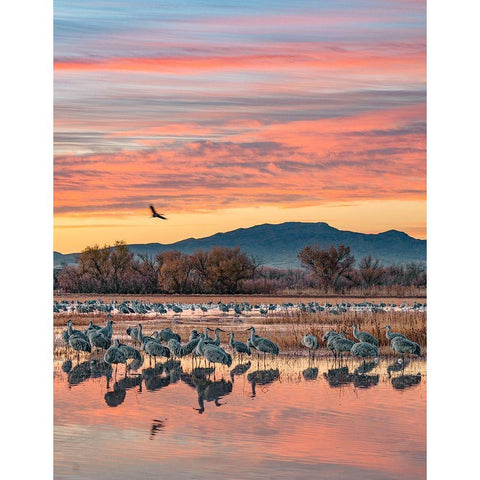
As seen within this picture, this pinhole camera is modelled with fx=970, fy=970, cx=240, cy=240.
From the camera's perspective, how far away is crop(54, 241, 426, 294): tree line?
39750 millimetres

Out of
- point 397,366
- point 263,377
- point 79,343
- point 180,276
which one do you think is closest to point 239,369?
point 263,377

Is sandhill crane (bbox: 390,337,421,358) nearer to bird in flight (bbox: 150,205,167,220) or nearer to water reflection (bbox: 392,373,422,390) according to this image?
water reflection (bbox: 392,373,422,390)

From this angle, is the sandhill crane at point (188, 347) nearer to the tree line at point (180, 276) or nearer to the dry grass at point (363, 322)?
the dry grass at point (363, 322)

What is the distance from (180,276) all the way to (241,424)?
27.0m

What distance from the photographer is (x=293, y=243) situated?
5947 centimetres

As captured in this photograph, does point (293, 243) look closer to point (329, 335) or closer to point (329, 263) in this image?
point (329, 263)

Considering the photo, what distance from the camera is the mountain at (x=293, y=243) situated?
140 feet

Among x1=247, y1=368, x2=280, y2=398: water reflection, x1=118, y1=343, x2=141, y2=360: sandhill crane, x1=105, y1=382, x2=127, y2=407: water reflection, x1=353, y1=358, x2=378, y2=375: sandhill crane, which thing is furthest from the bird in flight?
x1=105, y1=382, x2=127, y2=407: water reflection
